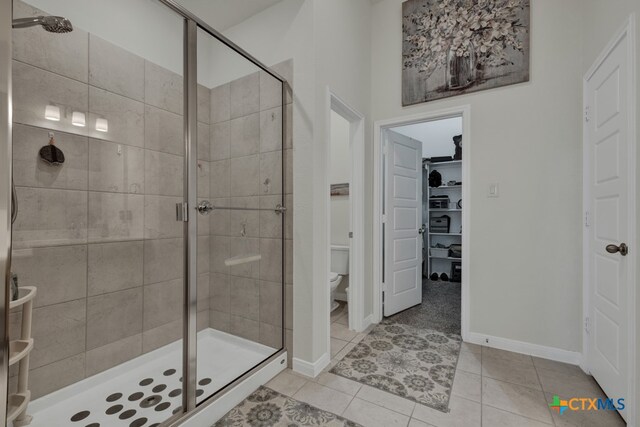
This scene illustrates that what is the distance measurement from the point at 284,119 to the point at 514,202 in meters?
1.96

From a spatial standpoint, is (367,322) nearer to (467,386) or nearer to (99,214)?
(467,386)

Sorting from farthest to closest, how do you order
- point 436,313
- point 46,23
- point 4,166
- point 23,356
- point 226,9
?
point 436,313
point 226,9
point 23,356
point 46,23
point 4,166

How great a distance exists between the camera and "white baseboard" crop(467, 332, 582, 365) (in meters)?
2.10

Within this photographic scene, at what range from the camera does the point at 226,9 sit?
2203mm

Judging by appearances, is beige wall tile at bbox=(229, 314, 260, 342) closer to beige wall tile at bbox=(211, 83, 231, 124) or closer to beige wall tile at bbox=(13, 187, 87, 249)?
beige wall tile at bbox=(13, 187, 87, 249)

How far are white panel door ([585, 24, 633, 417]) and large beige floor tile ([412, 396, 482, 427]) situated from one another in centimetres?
74

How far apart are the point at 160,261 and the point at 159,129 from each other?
907 mm

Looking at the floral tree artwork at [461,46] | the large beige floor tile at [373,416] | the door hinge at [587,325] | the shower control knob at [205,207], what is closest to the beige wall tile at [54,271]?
the shower control knob at [205,207]

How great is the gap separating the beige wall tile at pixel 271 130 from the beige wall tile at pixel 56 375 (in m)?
1.75

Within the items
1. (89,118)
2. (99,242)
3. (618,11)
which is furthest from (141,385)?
(618,11)

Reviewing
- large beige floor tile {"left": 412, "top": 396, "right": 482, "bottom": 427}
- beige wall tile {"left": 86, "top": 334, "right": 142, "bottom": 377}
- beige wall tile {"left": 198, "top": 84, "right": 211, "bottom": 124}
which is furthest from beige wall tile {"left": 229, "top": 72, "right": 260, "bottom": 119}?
large beige floor tile {"left": 412, "top": 396, "right": 482, "bottom": 427}

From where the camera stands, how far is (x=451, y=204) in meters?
4.84

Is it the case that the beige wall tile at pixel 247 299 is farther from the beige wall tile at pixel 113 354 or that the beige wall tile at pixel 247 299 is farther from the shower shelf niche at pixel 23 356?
the shower shelf niche at pixel 23 356

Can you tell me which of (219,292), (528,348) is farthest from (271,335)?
(528,348)
